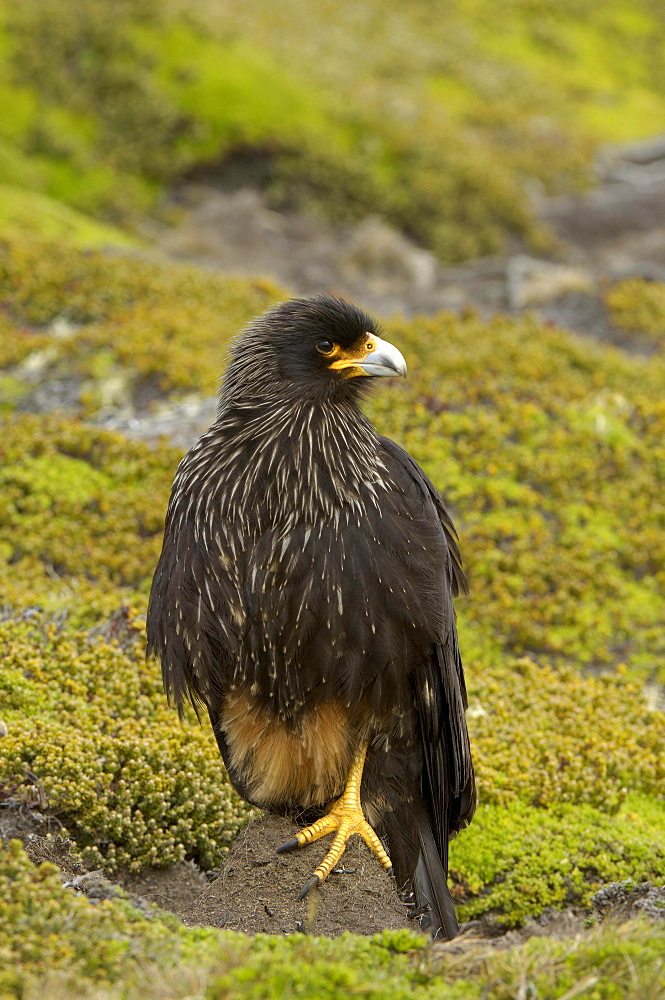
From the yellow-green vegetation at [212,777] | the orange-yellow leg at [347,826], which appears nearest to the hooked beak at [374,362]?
the orange-yellow leg at [347,826]

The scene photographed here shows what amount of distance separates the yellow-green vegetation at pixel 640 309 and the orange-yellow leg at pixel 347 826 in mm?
9874

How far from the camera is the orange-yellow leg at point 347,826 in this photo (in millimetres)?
4836

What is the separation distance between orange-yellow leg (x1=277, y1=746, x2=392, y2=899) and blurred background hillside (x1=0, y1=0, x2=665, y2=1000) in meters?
0.45

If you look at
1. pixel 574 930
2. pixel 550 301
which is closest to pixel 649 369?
pixel 550 301

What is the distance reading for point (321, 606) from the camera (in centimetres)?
444

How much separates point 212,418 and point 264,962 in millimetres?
6280

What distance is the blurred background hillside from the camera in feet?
15.1

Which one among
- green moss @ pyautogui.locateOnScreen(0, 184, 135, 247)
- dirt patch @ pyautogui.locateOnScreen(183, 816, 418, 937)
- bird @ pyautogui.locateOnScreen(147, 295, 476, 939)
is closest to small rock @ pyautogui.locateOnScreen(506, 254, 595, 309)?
green moss @ pyautogui.locateOnScreen(0, 184, 135, 247)

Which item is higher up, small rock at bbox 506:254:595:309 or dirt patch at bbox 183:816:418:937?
small rock at bbox 506:254:595:309

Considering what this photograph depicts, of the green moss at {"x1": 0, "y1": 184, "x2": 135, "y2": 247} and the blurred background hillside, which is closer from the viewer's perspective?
the blurred background hillside

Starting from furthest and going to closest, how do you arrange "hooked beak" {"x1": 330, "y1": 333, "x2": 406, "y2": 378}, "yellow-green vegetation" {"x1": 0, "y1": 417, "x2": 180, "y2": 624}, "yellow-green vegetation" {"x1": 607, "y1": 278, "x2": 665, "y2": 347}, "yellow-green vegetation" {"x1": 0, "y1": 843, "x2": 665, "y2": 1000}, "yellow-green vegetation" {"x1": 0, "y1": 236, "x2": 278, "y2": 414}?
"yellow-green vegetation" {"x1": 607, "y1": 278, "x2": 665, "y2": 347}, "yellow-green vegetation" {"x1": 0, "y1": 236, "x2": 278, "y2": 414}, "yellow-green vegetation" {"x1": 0, "y1": 417, "x2": 180, "y2": 624}, "hooked beak" {"x1": 330, "y1": 333, "x2": 406, "y2": 378}, "yellow-green vegetation" {"x1": 0, "y1": 843, "x2": 665, "y2": 1000}

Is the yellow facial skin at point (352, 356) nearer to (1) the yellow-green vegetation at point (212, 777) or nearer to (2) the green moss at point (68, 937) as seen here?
(1) the yellow-green vegetation at point (212, 777)

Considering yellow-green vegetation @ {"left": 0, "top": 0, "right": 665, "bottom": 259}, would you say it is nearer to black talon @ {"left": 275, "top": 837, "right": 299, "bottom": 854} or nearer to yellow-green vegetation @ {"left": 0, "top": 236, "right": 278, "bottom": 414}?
yellow-green vegetation @ {"left": 0, "top": 236, "right": 278, "bottom": 414}

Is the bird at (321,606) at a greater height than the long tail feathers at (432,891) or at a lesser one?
greater
